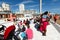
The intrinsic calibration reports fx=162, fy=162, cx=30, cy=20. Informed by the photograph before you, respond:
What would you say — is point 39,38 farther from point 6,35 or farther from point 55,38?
point 6,35

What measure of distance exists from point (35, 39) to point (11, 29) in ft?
4.72

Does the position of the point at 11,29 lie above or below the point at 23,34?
above

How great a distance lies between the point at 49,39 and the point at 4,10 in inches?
747

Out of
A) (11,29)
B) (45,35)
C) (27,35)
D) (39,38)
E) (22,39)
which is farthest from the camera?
(45,35)

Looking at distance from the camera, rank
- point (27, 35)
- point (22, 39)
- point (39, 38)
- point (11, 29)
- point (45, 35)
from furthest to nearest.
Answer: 1. point (45, 35)
2. point (39, 38)
3. point (27, 35)
4. point (22, 39)
5. point (11, 29)

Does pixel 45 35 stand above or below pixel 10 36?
below

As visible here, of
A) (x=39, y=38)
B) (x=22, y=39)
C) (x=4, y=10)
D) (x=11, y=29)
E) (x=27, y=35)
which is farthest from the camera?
(x=4, y=10)

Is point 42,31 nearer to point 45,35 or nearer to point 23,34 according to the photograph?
point 45,35

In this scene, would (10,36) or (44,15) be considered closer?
(10,36)

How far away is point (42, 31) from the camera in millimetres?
4996

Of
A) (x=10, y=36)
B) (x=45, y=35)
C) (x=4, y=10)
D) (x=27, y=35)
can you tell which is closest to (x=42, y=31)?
(x=45, y=35)

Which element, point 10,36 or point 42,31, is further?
point 42,31

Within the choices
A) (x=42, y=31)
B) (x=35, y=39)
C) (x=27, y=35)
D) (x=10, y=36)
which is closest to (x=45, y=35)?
(x=42, y=31)

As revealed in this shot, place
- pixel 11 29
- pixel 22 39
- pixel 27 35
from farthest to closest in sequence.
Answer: pixel 27 35, pixel 22 39, pixel 11 29
